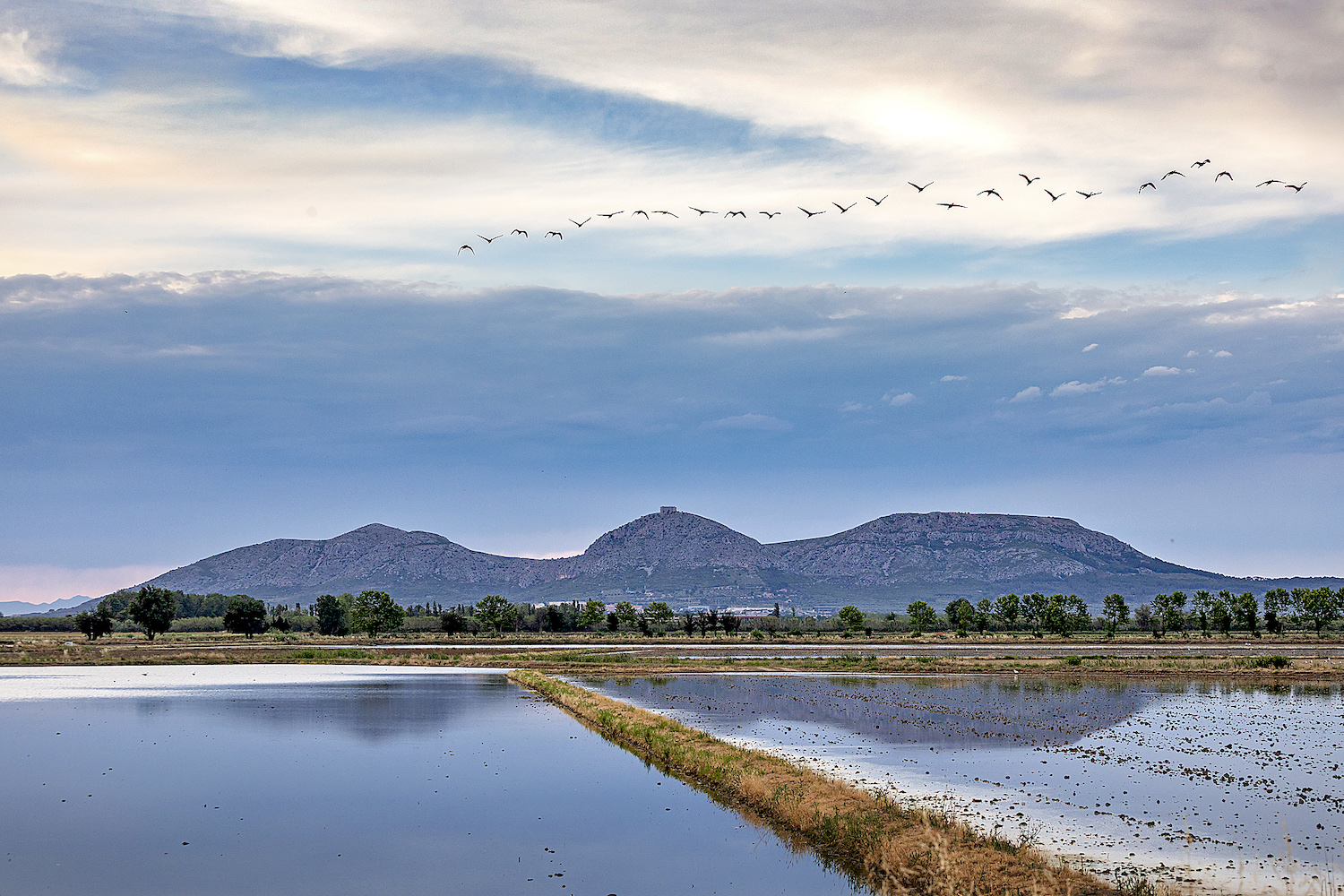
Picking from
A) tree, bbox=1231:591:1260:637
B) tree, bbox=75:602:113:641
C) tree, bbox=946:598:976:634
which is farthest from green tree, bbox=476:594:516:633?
tree, bbox=1231:591:1260:637

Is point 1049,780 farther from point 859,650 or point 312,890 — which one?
point 859,650

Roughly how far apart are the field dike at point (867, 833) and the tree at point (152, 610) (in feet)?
411

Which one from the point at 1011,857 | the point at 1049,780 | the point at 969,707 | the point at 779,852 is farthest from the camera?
the point at 969,707

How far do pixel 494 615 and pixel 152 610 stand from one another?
1822 inches

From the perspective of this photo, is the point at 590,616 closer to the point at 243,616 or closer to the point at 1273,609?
the point at 243,616

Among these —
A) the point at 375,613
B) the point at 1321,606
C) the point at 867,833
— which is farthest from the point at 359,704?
the point at 1321,606

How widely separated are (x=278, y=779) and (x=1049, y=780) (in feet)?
71.0

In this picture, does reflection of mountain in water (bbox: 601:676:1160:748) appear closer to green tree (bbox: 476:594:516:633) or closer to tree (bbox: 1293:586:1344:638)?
tree (bbox: 1293:586:1344:638)

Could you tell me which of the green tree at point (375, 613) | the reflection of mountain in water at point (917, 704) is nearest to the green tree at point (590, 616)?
the green tree at point (375, 613)

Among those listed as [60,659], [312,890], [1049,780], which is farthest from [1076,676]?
[60,659]

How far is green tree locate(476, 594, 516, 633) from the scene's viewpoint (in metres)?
162

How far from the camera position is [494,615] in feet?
530

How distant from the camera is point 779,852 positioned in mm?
22328

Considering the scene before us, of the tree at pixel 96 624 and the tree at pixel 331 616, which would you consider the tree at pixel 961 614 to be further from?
the tree at pixel 96 624
